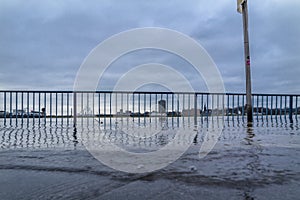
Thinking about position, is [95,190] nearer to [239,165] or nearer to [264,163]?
[239,165]

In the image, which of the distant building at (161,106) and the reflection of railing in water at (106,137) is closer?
the reflection of railing in water at (106,137)

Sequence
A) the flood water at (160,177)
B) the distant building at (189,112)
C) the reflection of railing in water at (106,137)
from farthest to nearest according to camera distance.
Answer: the distant building at (189,112)
the reflection of railing in water at (106,137)
the flood water at (160,177)

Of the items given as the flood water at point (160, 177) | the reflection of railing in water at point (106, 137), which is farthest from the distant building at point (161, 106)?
the flood water at point (160, 177)

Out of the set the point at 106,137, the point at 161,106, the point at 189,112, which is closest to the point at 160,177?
the point at 106,137

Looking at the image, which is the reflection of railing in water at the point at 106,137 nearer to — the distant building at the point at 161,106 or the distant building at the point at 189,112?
the distant building at the point at 189,112

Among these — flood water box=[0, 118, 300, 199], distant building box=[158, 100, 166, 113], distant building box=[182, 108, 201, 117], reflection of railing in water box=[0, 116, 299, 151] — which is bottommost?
reflection of railing in water box=[0, 116, 299, 151]

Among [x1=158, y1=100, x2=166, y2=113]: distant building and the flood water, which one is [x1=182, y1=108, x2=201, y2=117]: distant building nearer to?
[x1=158, y1=100, x2=166, y2=113]: distant building

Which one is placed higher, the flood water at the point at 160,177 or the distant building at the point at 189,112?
Answer: the distant building at the point at 189,112

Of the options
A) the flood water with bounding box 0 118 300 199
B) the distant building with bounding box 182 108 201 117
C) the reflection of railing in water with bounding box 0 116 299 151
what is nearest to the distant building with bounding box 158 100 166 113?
the distant building with bounding box 182 108 201 117

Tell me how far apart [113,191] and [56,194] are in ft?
1.27

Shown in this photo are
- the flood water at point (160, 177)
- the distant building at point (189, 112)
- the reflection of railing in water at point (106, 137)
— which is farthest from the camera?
the distant building at point (189, 112)

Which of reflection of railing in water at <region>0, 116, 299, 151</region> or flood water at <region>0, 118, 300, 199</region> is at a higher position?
flood water at <region>0, 118, 300, 199</region>

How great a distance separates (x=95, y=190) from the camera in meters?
1.85

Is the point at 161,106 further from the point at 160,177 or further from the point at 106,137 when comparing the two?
the point at 160,177
